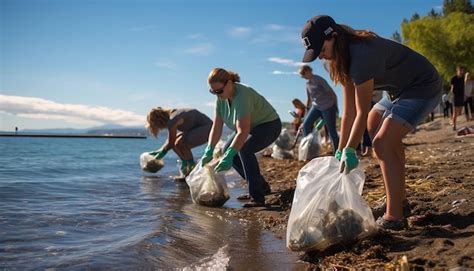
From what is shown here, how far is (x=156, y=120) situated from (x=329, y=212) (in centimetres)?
428

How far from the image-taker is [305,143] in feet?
25.5

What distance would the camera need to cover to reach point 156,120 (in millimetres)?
6441

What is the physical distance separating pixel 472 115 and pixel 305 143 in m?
9.22

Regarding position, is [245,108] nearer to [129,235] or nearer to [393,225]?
[129,235]

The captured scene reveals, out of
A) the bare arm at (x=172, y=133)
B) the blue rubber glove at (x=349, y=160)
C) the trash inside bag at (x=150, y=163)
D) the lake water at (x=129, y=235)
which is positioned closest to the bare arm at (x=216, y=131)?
the lake water at (x=129, y=235)

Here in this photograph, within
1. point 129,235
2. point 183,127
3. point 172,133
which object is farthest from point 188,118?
point 129,235

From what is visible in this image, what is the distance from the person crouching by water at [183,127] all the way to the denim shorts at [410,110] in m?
4.16

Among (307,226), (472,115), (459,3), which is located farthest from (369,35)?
(459,3)

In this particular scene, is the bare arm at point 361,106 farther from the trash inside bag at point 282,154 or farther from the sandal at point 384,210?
the trash inside bag at point 282,154

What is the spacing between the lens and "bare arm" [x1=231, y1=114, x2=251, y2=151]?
423 centimetres

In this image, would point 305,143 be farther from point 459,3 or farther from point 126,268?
Answer: point 459,3

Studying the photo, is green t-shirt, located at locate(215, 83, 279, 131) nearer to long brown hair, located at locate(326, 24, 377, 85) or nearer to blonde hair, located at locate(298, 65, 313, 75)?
long brown hair, located at locate(326, 24, 377, 85)

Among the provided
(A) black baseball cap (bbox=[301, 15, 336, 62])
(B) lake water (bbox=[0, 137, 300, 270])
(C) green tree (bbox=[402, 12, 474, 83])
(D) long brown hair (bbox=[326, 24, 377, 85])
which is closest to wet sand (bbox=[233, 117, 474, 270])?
(B) lake water (bbox=[0, 137, 300, 270])

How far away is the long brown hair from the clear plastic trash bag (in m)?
0.55
